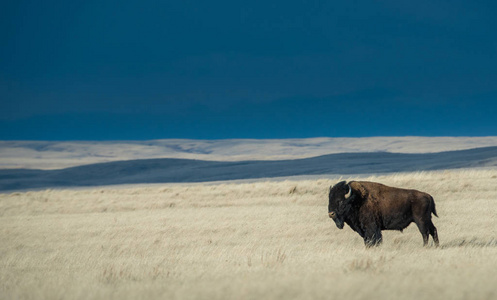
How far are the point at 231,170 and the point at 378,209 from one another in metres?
44.4

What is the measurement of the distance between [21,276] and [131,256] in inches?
103

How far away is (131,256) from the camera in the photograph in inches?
454

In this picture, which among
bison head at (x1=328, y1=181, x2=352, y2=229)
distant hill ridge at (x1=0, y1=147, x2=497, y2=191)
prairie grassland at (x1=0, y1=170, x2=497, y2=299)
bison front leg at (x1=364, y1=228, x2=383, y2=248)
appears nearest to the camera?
prairie grassland at (x1=0, y1=170, x2=497, y2=299)

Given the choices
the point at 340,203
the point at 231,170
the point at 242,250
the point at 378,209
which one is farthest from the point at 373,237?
the point at 231,170

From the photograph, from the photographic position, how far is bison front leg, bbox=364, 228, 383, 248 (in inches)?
401

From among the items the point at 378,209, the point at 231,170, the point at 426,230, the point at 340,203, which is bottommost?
the point at 231,170

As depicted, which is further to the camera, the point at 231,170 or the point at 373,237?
the point at 231,170

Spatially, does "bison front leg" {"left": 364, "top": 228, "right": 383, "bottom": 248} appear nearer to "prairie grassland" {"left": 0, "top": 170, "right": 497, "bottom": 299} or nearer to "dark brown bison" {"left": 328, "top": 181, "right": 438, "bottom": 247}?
"dark brown bison" {"left": 328, "top": 181, "right": 438, "bottom": 247}

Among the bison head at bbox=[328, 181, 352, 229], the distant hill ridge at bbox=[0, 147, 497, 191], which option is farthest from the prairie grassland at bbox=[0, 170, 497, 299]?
the distant hill ridge at bbox=[0, 147, 497, 191]

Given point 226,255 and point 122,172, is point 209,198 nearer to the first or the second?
point 226,255

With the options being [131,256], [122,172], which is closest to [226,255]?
[131,256]

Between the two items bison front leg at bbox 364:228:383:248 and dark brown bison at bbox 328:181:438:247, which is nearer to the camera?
dark brown bison at bbox 328:181:438:247

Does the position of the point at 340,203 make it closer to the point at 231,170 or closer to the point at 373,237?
the point at 373,237

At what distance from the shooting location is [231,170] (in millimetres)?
54438
